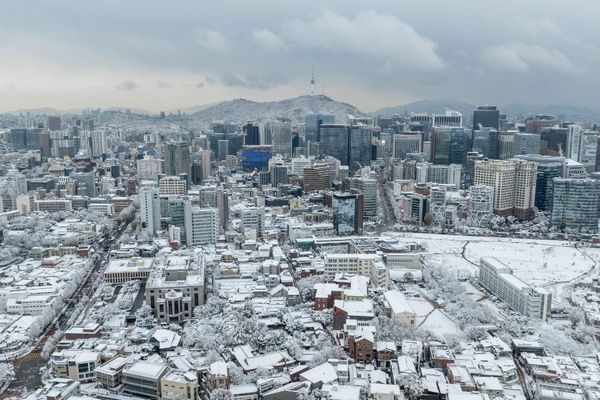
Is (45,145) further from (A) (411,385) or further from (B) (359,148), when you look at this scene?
(A) (411,385)

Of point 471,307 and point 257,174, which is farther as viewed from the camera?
point 257,174

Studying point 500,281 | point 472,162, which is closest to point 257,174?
point 472,162

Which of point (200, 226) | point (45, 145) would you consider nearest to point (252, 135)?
point (45, 145)

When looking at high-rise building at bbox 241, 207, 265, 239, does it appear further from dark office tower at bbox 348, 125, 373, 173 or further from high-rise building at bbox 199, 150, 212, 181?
dark office tower at bbox 348, 125, 373, 173

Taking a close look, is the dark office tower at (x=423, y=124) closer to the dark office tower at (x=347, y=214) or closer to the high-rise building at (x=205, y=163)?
the high-rise building at (x=205, y=163)

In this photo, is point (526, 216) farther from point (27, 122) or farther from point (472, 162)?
point (27, 122)

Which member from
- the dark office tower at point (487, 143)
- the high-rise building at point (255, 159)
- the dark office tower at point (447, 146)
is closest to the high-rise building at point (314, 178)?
the high-rise building at point (255, 159)
